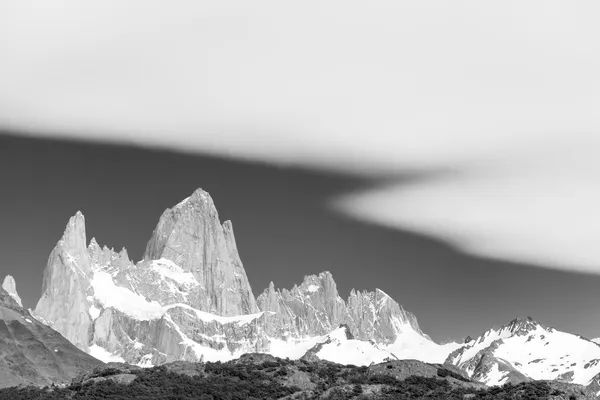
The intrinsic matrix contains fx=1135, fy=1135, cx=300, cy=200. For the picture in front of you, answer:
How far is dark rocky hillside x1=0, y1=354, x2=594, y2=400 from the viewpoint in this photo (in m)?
150

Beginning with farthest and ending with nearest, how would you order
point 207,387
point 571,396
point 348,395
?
point 207,387
point 348,395
point 571,396

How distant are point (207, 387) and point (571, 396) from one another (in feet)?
171

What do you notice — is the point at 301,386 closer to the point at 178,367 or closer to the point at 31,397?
the point at 178,367

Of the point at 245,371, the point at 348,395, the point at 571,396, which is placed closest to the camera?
the point at 571,396

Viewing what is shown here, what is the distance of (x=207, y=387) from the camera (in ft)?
529

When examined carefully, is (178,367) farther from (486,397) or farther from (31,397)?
(486,397)

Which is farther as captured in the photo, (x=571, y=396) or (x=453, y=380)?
(x=453, y=380)

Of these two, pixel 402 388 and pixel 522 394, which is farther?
pixel 402 388

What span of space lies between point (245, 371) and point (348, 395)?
92.2 feet

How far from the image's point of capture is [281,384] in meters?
167

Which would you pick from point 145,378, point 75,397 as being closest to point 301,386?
point 145,378

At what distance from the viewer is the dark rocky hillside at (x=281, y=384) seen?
150 m

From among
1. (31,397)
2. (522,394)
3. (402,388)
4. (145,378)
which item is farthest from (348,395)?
(31,397)

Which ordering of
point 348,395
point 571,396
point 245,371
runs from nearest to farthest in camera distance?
point 571,396 < point 348,395 < point 245,371
